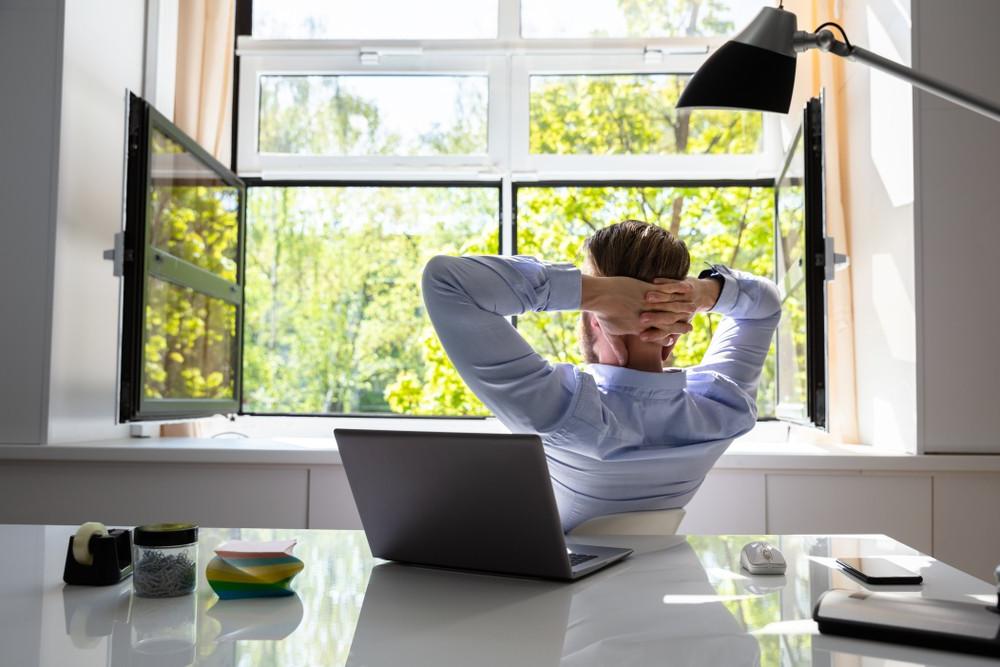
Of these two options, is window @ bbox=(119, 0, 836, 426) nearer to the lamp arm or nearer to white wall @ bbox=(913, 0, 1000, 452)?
white wall @ bbox=(913, 0, 1000, 452)

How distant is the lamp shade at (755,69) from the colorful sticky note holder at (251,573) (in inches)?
33.4

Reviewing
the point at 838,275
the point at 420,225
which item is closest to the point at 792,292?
the point at 838,275

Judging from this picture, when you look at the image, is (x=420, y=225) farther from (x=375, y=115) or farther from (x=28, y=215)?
(x=28, y=215)

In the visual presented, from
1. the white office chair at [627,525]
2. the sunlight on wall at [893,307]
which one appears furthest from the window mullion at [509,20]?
the white office chair at [627,525]

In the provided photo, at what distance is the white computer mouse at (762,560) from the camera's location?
43.9 inches

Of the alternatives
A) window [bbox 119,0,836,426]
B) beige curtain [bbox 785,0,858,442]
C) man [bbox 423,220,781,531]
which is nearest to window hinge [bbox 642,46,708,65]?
window [bbox 119,0,836,426]

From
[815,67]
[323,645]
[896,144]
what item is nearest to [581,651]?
[323,645]

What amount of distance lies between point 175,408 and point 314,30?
1549 millimetres

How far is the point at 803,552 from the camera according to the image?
127 centimetres

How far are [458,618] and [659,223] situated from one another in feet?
8.59

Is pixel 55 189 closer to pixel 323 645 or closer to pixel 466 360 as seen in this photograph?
pixel 466 360

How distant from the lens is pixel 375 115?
338 centimetres

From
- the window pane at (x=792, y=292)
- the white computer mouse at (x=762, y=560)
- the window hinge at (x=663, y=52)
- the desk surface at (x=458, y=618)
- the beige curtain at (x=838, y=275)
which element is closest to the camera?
the desk surface at (x=458, y=618)

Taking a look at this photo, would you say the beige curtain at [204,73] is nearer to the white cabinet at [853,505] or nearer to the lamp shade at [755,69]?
the white cabinet at [853,505]
